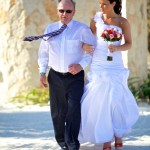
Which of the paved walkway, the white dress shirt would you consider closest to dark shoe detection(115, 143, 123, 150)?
the paved walkway

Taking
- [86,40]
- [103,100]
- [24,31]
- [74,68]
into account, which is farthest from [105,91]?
[24,31]

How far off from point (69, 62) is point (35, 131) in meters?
1.88

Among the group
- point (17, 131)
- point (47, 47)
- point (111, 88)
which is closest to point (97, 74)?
point (111, 88)

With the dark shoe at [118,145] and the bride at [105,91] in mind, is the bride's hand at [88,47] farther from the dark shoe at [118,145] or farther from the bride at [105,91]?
the dark shoe at [118,145]

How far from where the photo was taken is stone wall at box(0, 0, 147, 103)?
9250 millimetres

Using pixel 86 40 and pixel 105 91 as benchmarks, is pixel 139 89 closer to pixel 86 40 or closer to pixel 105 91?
pixel 105 91

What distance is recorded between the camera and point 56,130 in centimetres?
576

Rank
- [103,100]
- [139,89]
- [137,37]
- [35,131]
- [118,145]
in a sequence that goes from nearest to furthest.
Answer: [103,100] → [118,145] → [35,131] → [139,89] → [137,37]

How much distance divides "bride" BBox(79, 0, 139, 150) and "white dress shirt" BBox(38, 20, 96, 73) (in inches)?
7.0

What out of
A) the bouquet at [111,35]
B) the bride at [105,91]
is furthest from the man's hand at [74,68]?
the bouquet at [111,35]

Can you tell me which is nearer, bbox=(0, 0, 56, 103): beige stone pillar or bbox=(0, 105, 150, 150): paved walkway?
bbox=(0, 105, 150, 150): paved walkway

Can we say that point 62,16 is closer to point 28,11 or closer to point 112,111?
point 112,111

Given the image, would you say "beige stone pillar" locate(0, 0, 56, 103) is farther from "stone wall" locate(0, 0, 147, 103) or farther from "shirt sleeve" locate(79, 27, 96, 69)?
"shirt sleeve" locate(79, 27, 96, 69)

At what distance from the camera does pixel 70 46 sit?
5473 millimetres
